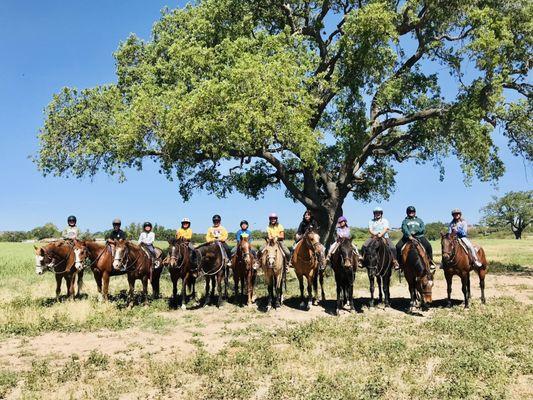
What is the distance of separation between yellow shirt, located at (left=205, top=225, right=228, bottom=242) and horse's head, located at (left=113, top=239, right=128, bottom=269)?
2691mm

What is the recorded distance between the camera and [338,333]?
10.5 m

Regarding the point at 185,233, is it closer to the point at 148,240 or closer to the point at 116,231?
the point at 148,240

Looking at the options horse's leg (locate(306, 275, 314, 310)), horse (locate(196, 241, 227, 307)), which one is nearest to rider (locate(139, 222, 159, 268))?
horse (locate(196, 241, 227, 307))

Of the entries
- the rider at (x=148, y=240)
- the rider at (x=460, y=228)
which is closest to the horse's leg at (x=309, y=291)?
the rider at (x=460, y=228)

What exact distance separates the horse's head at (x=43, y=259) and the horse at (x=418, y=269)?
11041 millimetres

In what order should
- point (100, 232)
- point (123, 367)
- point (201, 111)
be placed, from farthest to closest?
point (100, 232) → point (201, 111) → point (123, 367)

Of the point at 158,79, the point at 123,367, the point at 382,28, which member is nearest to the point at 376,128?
the point at 382,28

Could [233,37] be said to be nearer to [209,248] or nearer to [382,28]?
[382,28]

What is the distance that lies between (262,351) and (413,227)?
7.01 m

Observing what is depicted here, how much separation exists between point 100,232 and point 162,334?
53147mm

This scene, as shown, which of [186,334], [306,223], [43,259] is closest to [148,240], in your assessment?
[43,259]

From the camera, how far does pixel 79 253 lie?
1446cm

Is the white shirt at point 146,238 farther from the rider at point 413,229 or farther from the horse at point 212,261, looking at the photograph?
the rider at point 413,229

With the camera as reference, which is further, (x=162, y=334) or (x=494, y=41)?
(x=494, y=41)
